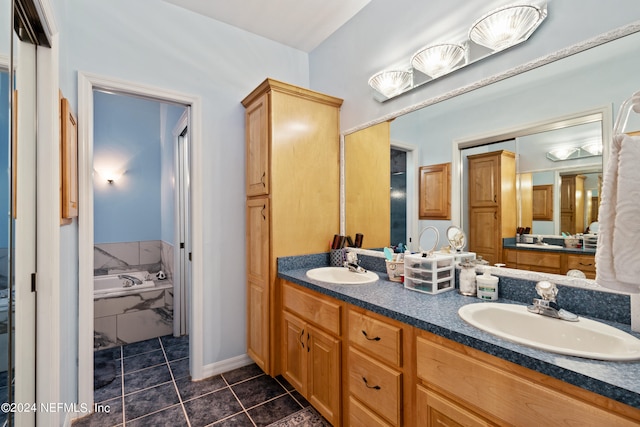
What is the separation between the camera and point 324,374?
1.68 m

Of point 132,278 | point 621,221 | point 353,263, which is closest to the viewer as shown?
point 621,221

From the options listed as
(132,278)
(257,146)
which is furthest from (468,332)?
(132,278)

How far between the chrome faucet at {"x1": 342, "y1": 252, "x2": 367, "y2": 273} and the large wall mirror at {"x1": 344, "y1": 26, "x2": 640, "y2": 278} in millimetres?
543

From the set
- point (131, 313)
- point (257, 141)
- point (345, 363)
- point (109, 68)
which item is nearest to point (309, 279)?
point (345, 363)

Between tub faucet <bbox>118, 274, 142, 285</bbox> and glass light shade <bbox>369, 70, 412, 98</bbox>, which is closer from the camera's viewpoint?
glass light shade <bbox>369, 70, 412, 98</bbox>

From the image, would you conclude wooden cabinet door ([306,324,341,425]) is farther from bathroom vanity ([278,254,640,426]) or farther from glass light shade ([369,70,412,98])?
glass light shade ([369,70,412,98])

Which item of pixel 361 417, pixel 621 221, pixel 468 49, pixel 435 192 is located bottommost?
pixel 361 417

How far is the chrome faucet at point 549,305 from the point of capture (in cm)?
109

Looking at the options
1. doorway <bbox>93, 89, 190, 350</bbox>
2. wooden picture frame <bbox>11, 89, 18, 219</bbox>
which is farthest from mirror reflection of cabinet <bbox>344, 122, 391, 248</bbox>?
wooden picture frame <bbox>11, 89, 18, 219</bbox>

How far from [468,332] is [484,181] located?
2.82 feet

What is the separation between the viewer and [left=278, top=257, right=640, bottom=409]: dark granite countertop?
72 cm

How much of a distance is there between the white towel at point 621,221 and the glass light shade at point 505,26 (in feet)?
2.65

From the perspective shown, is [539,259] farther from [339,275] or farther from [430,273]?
[339,275]

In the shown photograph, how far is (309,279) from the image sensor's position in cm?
185
